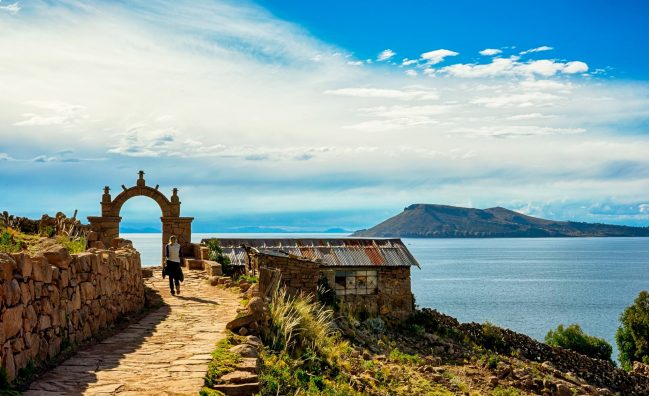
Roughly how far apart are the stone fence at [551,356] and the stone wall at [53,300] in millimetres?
21293

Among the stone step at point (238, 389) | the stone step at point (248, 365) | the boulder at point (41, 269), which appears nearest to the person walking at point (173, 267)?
the boulder at point (41, 269)

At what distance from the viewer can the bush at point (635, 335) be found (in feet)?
136

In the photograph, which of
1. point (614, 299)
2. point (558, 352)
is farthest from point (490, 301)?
point (558, 352)

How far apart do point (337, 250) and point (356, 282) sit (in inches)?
89.2

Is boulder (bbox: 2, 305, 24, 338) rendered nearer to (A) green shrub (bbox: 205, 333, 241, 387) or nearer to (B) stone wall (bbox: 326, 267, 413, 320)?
(A) green shrub (bbox: 205, 333, 241, 387)

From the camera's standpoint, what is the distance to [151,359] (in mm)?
9898

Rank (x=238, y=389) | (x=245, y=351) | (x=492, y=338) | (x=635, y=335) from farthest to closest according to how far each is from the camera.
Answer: (x=635, y=335) < (x=492, y=338) < (x=245, y=351) < (x=238, y=389)

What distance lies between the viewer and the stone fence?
31.1 m

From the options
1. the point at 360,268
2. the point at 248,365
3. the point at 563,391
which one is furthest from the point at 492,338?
the point at 248,365

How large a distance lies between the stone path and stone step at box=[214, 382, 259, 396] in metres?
0.29

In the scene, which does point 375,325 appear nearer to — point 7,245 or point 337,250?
point 337,250

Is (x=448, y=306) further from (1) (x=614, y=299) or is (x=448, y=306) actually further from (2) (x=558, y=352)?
(2) (x=558, y=352)

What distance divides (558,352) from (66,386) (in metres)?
29.2

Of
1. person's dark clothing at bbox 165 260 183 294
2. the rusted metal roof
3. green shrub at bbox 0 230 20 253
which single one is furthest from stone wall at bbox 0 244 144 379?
the rusted metal roof
